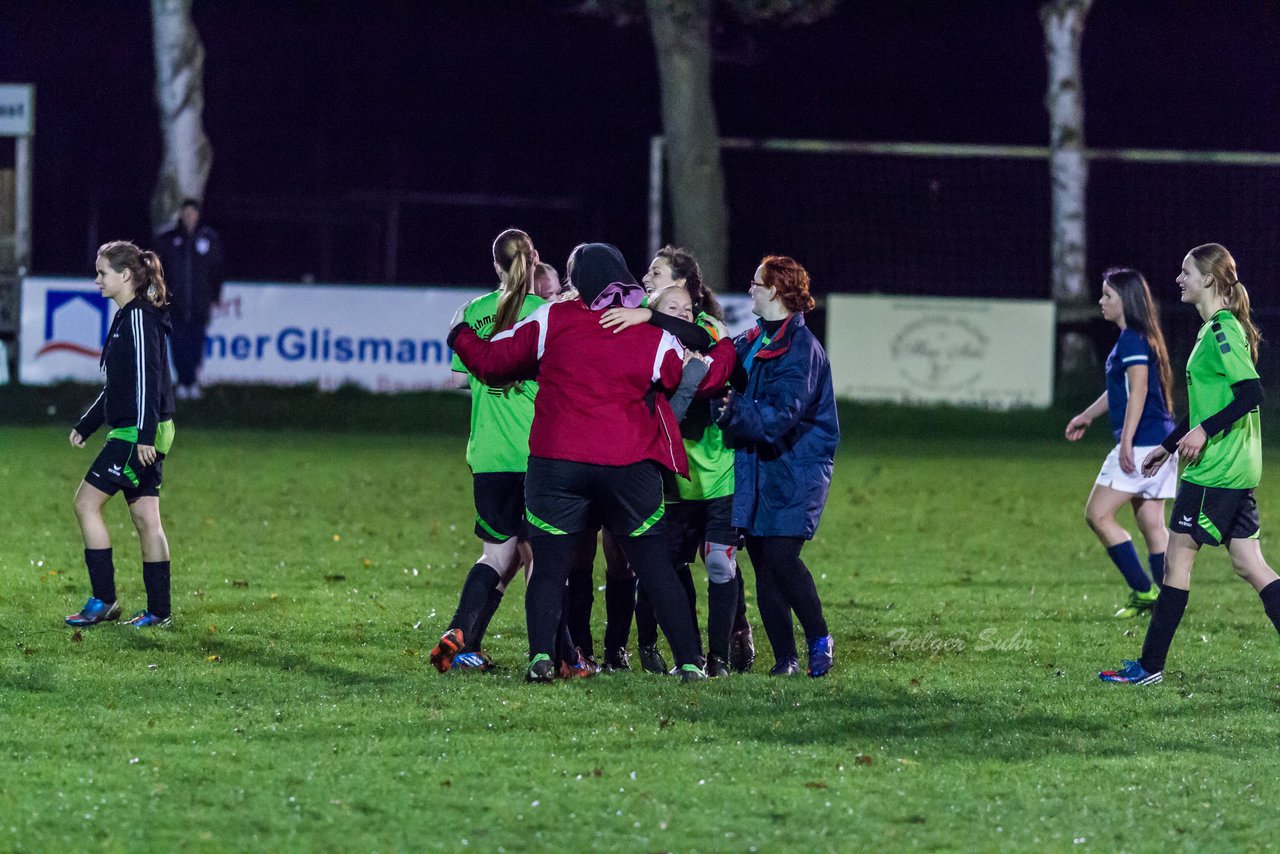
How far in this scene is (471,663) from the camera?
7.43m

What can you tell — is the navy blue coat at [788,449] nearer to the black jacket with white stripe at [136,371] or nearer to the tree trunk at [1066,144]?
the black jacket with white stripe at [136,371]

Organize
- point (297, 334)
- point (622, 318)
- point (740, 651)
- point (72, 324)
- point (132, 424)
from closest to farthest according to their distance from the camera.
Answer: point (622, 318)
point (740, 651)
point (132, 424)
point (72, 324)
point (297, 334)

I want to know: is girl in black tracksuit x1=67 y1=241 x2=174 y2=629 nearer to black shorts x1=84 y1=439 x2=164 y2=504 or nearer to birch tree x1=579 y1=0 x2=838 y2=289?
black shorts x1=84 y1=439 x2=164 y2=504

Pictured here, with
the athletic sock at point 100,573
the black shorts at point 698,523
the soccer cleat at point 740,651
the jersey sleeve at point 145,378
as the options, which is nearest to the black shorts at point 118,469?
the jersey sleeve at point 145,378

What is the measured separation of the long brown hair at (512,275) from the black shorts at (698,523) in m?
1.01

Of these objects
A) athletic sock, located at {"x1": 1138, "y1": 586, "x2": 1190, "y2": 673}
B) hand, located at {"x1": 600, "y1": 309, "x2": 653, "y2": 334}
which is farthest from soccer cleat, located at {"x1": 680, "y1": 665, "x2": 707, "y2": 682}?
athletic sock, located at {"x1": 1138, "y1": 586, "x2": 1190, "y2": 673}

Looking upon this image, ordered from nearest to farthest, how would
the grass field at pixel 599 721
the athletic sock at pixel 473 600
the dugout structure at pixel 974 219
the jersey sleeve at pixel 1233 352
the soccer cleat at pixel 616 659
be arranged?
the grass field at pixel 599 721
the jersey sleeve at pixel 1233 352
the athletic sock at pixel 473 600
the soccer cleat at pixel 616 659
the dugout structure at pixel 974 219

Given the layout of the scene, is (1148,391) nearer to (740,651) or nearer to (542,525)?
(740,651)

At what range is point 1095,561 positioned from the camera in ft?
38.3

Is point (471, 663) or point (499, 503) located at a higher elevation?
point (499, 503)

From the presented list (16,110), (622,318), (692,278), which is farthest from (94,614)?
(16,110)

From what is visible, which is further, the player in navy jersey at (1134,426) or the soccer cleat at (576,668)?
the player in navy jersey at (1134,426)

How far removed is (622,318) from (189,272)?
13.3 metres

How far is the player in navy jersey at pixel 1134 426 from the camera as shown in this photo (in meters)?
9.08
